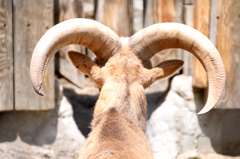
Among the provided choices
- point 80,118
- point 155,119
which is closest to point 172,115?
point 155,119

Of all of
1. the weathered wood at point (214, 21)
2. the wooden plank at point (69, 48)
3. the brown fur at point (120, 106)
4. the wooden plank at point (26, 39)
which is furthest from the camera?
the wooden plank at point (69, 48)

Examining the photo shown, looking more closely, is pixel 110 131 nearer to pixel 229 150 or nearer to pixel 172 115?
pixel 172 115

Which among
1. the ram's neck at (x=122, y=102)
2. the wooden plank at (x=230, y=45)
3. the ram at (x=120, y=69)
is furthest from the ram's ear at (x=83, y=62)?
the wooden plank at (x=230, y=45)

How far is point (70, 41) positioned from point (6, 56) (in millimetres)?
1959

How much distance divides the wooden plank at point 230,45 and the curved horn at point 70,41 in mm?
2319

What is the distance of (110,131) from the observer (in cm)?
225

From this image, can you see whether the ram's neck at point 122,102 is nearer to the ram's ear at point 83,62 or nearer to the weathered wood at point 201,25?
the ram's ear at point 83,62

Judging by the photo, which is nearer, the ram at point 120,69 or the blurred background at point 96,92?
the ram at point 120,69

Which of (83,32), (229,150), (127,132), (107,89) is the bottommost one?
(229,150)

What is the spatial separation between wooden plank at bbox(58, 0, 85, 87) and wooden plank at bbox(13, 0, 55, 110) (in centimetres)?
41

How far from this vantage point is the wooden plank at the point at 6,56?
4016 millimetres

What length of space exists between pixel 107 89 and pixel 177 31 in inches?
31.9

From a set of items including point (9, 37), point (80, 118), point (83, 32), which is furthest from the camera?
point (80, 118)

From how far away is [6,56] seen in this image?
4.06m
